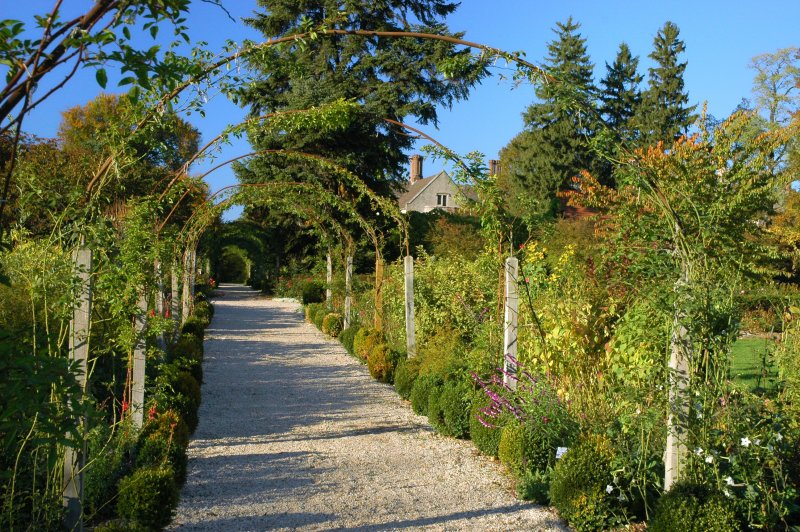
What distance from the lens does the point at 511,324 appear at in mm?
5758

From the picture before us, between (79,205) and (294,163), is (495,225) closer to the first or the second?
(79,205)

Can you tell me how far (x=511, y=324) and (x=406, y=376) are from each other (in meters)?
2.39

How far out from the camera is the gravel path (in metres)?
4.19

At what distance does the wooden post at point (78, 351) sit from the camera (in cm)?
352

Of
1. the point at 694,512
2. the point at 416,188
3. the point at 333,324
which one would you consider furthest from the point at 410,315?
the point at 416,188

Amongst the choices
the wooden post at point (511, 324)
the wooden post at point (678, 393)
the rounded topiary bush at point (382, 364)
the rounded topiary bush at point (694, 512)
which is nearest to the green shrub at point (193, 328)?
the rounded topiary bush at point (382, 364)

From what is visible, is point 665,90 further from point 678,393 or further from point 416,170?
point 678,393

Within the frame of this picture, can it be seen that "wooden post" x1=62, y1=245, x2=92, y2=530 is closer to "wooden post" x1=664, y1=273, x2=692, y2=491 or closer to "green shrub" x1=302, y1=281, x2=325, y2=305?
"wooden post" x1=664, y1=273, x2=692, y2=491

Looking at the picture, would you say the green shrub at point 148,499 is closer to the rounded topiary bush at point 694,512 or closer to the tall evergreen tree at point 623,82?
the rounded topiary bush at point 694,512

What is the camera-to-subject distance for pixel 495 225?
5816 mm

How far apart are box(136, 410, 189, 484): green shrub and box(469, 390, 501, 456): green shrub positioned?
219 cm

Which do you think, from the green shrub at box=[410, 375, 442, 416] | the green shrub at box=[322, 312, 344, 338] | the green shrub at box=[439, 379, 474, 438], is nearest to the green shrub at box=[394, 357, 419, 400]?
the green shrub at box=[410, 375, 442, 416]

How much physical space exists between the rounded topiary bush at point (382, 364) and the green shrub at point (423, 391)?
1.83 metres

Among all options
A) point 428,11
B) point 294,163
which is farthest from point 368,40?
point 294,163
